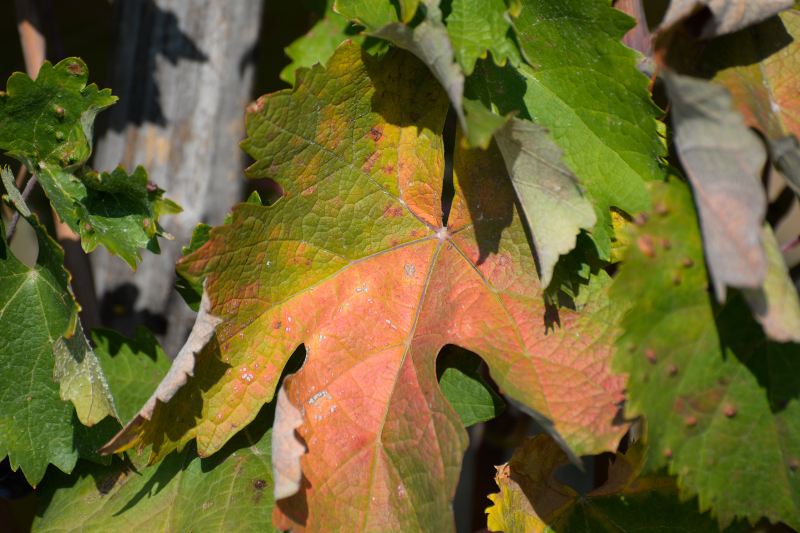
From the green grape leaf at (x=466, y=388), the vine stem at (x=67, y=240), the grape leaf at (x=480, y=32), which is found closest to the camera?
the grape leaf at (x=480, y=32)

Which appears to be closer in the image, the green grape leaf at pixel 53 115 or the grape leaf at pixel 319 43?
the green grape leaf at pixel 53 115

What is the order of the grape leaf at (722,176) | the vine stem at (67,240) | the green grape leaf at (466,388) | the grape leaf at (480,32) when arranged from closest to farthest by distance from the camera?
the grape leaf at (722,176) < the grape leaf at (480,32) < the green grape leaf at (466,388) < the vine stem at (67,240)

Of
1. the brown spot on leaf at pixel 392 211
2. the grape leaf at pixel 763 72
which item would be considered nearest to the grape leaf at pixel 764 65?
the grape leaf at pixel 763 72

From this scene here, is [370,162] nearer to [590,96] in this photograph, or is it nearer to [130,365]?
[590,96]

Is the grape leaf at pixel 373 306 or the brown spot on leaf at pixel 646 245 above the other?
the brown spot on leaf at pixel 646 245

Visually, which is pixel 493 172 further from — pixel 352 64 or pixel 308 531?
pixel 308 531

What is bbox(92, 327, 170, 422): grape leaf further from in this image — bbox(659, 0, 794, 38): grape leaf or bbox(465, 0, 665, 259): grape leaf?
bbox(659, 0, 794, 38): grape leaf

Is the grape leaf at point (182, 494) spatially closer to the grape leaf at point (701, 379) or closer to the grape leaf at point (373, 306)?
the grape leaf at point (373, 306)

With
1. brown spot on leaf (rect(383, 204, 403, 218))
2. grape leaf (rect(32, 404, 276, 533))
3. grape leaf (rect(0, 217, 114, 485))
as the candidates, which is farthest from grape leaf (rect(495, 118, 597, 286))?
grape leaf (rect(0, 217, 114, 485))
